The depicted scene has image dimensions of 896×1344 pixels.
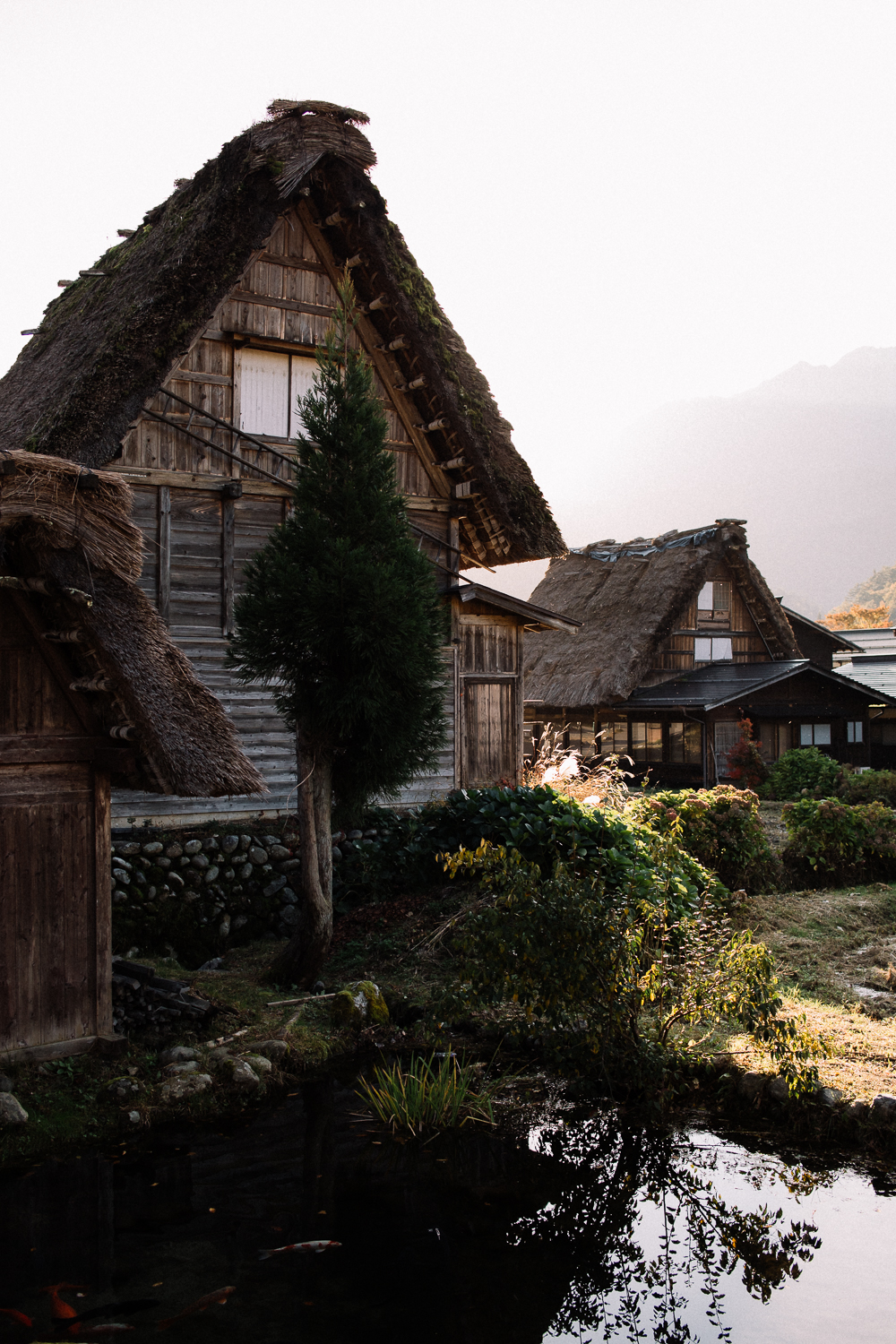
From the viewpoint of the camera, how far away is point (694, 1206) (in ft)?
18.2

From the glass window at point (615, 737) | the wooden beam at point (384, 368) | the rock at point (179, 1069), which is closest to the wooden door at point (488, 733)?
the wooden beam at point (384, 368)

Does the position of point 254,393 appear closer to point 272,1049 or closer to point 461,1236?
point 272,1049

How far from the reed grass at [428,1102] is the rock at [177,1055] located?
4.45ft

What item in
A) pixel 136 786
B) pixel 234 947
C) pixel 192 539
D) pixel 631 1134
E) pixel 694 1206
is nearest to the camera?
pixel 694 1206

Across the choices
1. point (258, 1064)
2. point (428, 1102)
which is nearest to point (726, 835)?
point (428, 1102)

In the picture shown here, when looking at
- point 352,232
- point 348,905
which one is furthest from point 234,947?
point 352,232

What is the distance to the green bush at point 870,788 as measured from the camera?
792 inches

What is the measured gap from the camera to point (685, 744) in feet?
82.7

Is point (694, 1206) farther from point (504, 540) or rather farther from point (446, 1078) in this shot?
point (504, 540)

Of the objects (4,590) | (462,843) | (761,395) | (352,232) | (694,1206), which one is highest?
(761,395)

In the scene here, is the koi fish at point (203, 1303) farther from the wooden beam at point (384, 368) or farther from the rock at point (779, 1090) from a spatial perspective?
the wooden beam at point (384, 368)

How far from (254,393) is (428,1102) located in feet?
28.9

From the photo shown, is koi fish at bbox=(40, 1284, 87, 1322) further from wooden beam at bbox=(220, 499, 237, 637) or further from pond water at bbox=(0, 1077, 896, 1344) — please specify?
wooden beam at bbox=(220, 499, 237, 637)

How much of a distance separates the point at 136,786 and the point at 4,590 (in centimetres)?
158
